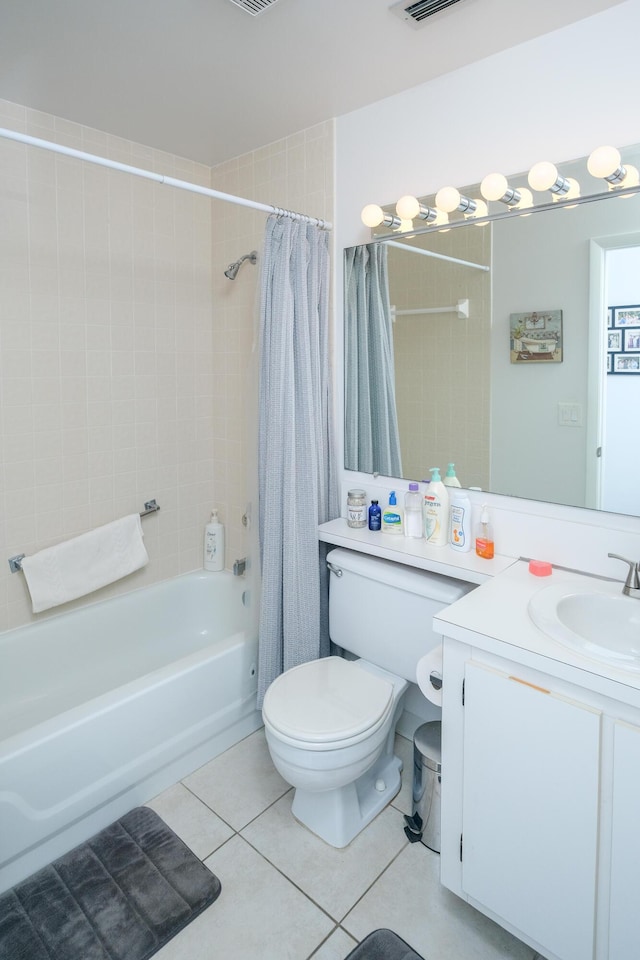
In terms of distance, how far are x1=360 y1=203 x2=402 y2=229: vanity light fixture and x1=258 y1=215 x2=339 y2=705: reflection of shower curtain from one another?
23cm

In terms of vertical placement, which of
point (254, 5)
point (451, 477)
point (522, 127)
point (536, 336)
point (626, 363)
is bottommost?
point (451, 477)

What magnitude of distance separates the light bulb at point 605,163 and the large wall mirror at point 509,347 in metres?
0.08

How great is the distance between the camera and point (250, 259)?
2.55 m

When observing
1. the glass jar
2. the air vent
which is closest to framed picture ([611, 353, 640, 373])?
the glass jar

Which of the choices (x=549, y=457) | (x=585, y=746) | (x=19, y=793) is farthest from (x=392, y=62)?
(x=19, y=793)

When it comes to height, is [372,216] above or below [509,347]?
above

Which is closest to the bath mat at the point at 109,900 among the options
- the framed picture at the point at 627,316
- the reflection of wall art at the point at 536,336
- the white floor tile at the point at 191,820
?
the white floor tile at the point at 191,820

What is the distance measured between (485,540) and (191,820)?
1325 millimetres

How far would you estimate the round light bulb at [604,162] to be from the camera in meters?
1.44

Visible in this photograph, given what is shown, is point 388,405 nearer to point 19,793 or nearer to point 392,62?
point 392,62

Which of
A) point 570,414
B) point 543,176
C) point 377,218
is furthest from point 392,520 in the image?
point 543,176

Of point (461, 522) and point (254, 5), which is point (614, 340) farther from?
point (254, 5)

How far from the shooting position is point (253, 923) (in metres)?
1.51

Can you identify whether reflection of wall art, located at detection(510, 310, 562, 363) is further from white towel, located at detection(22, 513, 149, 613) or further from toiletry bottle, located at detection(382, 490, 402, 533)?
white towel, located at detection(22, 513, 149, 613)
